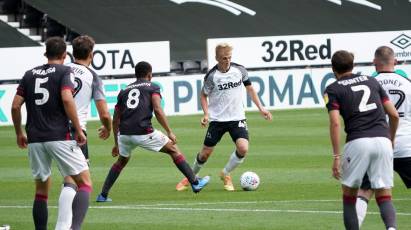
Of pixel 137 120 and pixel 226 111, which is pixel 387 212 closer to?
pixel 137 120

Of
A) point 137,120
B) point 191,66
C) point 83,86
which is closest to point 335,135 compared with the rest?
point 83,86

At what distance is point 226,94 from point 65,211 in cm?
531

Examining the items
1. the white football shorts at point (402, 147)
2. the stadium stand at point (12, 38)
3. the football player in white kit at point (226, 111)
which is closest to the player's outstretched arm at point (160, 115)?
the football player in white kit at point (226, 111)

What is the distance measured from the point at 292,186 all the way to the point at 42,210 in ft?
17.6

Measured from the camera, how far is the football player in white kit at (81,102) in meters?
10.6

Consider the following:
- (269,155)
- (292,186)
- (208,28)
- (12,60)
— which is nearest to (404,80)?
(292,186)

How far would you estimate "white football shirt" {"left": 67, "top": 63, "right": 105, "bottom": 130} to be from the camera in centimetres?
1137

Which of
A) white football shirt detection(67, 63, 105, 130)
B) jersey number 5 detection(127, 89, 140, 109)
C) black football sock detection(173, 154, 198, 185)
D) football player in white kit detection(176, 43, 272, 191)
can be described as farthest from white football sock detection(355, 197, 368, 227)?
football player in white kit detection(176, 43, 272, 191)

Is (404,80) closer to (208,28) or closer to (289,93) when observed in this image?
(289,93)

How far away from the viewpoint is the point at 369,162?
993 centimetres

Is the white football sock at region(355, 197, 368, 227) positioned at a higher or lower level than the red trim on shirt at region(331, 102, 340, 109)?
lower

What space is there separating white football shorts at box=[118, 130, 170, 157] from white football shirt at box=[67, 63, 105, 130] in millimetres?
2618

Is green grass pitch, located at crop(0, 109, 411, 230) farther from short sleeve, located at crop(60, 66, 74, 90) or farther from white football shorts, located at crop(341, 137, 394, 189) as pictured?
short sleeve, located at crop(60, 66, 74, 90)

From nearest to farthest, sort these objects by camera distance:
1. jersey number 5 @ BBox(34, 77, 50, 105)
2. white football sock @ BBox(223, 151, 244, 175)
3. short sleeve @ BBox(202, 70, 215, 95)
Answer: jersey number 5 @ BBox(34, 77, 50, 105) → white football sock @ BBox(223, 151, 244, 175) → short sleeve @ BBox(202, 70, 215, 95)
